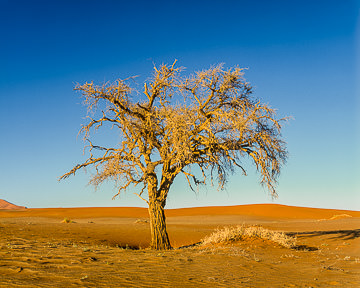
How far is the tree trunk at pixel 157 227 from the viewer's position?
48.1ft

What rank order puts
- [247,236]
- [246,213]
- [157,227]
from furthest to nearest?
1. [246,213]
2. [247,236]
3. [157,227]

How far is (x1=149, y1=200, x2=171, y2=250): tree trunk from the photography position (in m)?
14.7

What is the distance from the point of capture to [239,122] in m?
13.5

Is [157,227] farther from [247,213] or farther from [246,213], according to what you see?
[247,213]

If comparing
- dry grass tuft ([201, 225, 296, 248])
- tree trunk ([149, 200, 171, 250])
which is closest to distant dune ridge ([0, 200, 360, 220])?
dry grass tuft ([201, 225, 296, 248])

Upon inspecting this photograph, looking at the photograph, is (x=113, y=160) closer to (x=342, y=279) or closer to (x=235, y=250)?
(x=235, y=250)

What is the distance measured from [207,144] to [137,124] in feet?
Answer: 10.8

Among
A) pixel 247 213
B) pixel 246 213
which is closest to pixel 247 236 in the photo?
pixel 246 213

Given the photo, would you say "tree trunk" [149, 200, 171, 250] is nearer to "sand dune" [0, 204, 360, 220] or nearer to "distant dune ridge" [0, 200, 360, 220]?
"distant dune ridge" [0, 200, 360, 220]

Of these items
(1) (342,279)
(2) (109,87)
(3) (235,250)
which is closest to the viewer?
(1) (342,279)

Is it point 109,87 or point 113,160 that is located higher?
point 109,87

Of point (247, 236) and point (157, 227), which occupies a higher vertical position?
point (157, 227)

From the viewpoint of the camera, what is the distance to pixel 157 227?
14805 mm

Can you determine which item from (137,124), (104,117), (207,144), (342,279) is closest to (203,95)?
(207,144)
